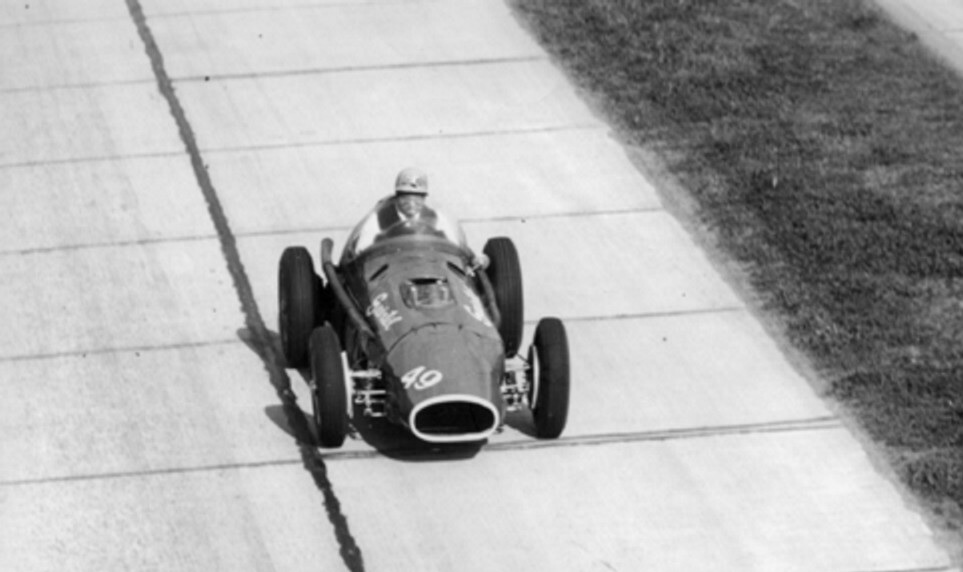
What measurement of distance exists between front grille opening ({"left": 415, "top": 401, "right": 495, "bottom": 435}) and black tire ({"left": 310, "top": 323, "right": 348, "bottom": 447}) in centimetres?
41

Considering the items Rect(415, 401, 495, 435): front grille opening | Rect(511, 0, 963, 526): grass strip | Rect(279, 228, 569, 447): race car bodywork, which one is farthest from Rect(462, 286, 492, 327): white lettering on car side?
Rect(511, 0, 963, 526): grass strip

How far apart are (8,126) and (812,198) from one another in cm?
625

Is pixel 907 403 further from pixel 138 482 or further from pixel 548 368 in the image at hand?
pixel 138 482

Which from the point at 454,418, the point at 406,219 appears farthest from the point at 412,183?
the point at 454,418

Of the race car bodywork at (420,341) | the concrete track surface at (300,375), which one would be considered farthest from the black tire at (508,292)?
the concrete track surface at (300,375)

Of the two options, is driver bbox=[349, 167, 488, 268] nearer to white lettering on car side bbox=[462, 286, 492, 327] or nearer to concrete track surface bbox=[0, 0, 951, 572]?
white lettering on car side bbox=[462, 286, 492, 327]

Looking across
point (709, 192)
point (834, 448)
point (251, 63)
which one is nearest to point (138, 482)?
point (834, 448)

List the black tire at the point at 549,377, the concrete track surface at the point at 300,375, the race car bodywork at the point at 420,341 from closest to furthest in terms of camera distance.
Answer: the concrete track surface at the point at 300,375, the race car bodywork at the point at 420,341, the black tire at the point at 549,377

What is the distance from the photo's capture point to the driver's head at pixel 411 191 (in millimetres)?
11875

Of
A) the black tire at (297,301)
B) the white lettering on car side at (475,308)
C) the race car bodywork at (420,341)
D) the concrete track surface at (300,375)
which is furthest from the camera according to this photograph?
the black tire at (297,301)

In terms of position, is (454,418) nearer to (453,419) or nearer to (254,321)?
(453,419)

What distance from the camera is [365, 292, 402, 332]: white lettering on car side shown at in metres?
11.1

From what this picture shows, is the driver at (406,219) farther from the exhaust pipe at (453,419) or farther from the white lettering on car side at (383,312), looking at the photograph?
the exhaust pipe at (453,419)

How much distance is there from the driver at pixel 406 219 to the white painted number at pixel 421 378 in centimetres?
136
